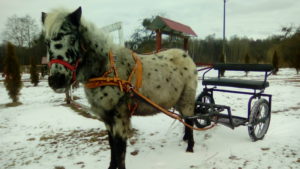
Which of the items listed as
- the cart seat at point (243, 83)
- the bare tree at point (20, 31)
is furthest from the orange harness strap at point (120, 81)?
the bare tree at point (20, 31)

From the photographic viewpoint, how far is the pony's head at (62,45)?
8.53 feet

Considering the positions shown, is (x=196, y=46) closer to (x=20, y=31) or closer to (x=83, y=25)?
(x=20, y=31)

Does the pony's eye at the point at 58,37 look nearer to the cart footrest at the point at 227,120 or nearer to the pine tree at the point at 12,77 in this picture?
the cart footrest at the point at 227,120

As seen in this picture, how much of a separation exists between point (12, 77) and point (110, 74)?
1348cm

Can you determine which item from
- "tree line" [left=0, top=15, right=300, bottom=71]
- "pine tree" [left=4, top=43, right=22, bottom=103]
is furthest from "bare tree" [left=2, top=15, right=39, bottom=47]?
"pine tree" [left=4, top=43, right=22, bottom=103]

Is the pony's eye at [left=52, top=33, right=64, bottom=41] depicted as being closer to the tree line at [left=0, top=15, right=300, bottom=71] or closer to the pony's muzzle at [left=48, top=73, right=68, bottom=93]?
the pony's muzzle at [left=48, top=73, right=68, bottom=93]

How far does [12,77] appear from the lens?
14000 mm

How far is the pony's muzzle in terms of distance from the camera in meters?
2.58

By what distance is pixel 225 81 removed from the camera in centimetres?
517

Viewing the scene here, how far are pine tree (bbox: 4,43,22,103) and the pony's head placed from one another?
1325 centimetres

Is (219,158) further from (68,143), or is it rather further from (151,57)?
(68,143)

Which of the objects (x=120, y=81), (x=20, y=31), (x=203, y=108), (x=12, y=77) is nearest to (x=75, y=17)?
(x=120, y=81)

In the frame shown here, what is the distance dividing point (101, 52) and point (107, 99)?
2.19ft

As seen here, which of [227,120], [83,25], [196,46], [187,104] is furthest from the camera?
[196,46]
